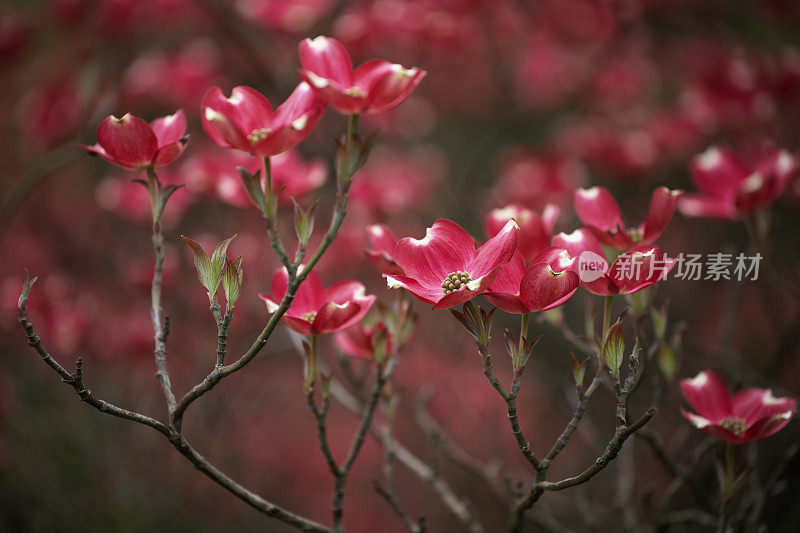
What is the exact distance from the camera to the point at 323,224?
224cm

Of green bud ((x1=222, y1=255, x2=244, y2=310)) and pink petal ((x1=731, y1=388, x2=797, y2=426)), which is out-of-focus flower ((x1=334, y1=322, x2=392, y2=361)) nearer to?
green bud ((x1=222, y1=255, x2=244, y2=310))

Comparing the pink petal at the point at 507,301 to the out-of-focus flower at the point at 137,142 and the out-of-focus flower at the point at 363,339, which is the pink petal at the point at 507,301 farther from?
the out-of-focus flower at the point at 137,142

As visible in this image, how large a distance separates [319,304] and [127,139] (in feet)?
1.03

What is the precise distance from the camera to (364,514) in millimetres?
2479

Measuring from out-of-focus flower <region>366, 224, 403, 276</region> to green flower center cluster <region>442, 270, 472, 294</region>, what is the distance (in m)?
0.09

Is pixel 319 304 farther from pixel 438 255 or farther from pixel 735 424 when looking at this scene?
pixel 735 424

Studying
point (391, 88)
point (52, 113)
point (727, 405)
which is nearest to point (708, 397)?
point (727, 405)

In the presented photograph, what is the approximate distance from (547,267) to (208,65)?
174 centimetres

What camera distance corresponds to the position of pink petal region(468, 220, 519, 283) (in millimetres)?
652

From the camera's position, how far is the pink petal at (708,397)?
0.79 m

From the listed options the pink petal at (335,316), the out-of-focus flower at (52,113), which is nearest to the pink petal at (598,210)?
the pink petal at (335,316)

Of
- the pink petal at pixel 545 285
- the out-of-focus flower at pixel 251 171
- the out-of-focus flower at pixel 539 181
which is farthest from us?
the out-of-focus flower at pixel 539 181

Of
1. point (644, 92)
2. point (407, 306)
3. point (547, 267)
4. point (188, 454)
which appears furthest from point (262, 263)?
point (644, 92)

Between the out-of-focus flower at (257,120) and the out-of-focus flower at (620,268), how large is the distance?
31 centimetres
